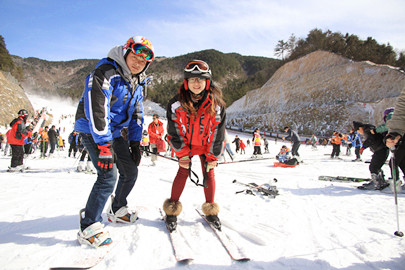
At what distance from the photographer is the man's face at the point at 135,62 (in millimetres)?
2498

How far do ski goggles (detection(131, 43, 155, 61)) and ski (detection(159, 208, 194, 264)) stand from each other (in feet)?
6.96

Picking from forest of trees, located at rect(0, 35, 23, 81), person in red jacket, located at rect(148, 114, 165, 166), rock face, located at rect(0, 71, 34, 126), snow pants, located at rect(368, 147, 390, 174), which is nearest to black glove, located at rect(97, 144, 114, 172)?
snow pants, located at rect(368, 147, 390, 174)

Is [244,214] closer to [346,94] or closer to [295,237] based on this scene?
[295,237]

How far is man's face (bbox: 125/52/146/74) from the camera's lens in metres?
2.50

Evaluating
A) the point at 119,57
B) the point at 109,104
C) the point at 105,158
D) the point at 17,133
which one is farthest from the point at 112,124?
the point at 17,133

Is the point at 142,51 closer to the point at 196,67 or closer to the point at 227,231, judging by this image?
the point at 196,67

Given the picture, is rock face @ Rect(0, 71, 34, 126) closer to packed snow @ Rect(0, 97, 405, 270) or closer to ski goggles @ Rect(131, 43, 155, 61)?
packed snow @ Rect(0, 97, 405, 270)

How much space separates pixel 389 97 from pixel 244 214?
1381 inches

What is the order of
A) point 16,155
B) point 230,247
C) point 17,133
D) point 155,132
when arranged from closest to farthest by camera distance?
point 230,247 < point 17,133 < point 16,155 < point 155,132

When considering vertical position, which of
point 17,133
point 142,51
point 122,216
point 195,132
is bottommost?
point 122,216

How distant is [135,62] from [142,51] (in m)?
0.16

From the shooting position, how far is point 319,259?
83.3 inches

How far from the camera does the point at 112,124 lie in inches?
103

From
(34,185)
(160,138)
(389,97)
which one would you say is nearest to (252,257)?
(34,185)
